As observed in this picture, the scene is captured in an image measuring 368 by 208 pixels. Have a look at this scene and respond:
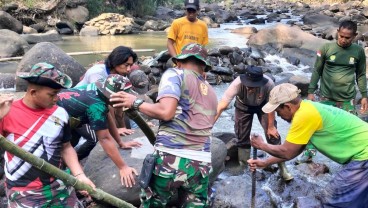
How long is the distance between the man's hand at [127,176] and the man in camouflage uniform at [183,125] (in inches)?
26.6

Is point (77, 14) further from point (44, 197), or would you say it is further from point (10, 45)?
point (44, 197)

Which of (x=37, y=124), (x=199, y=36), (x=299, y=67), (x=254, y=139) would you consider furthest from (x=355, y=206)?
(x=299, y=67)

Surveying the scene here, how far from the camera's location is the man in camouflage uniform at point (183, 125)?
2900 millimetres

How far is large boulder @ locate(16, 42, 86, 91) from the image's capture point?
912 centimetres

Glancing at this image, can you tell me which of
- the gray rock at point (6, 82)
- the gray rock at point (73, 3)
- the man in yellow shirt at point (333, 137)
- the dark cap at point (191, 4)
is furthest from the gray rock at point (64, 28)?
the man in yellow shirt at point (333, 137)

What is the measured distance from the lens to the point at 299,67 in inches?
583

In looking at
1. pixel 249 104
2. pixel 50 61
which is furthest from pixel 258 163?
pixel 50 61

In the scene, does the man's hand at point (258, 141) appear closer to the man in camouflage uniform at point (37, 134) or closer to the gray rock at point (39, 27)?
the man in camouflage uniform at point (37, 134)

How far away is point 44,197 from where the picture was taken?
8.95 feet

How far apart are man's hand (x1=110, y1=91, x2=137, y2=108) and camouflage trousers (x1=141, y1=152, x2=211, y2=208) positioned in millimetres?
486

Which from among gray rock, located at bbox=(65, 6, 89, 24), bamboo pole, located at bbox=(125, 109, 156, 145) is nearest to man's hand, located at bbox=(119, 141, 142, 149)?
bamboo pole, located at bbox=(125, 109, 156, 145)

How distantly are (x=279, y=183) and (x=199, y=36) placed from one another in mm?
2746

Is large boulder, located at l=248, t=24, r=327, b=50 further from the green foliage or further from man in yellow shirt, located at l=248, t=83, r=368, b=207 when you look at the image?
man in yellow shirt, located at l=248, t=83, r=368, b=207

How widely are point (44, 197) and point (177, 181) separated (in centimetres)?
101
